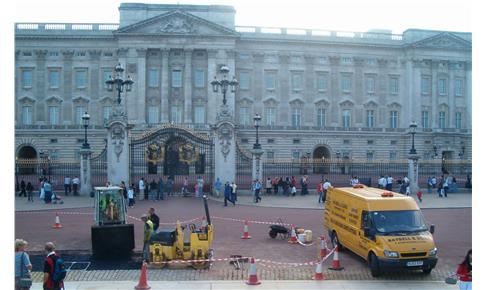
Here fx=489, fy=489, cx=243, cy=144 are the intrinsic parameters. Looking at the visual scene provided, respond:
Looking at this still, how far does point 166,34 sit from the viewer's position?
57.6m

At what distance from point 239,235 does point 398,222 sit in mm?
6985

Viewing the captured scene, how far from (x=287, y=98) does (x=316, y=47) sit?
24.6ft

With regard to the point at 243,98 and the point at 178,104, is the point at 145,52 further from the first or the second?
the point at 243,98

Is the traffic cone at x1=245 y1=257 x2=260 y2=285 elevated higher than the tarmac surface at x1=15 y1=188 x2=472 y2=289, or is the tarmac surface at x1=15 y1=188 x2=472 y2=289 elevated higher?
the traffic cone at x1=245 y1=257 x2=260 y2=285

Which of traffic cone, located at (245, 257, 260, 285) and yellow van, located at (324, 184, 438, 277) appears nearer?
traffic cone, located at (245, 257, 260, 285)

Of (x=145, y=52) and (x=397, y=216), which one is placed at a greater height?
(x=145, y=52)

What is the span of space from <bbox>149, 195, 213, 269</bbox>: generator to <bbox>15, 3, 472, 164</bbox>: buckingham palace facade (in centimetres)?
4212

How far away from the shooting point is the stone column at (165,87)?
57906 mm

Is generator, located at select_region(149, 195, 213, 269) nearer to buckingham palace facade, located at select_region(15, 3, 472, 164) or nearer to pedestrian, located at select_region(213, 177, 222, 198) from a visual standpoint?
pedestrian, located at select_region(213, 177, 222, 198)

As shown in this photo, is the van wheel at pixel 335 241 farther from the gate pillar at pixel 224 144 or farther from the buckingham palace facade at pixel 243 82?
the buckingham palace facade at pixel 243 82

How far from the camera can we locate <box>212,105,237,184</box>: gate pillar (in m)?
32.1

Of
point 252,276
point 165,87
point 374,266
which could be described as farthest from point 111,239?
point 165,87

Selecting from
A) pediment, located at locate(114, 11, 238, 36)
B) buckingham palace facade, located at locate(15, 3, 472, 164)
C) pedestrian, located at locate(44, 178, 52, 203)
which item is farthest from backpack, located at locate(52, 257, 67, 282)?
pediment, located at locate(114, 11, 238, 36)

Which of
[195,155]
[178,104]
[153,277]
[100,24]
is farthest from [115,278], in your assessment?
[100,24]
